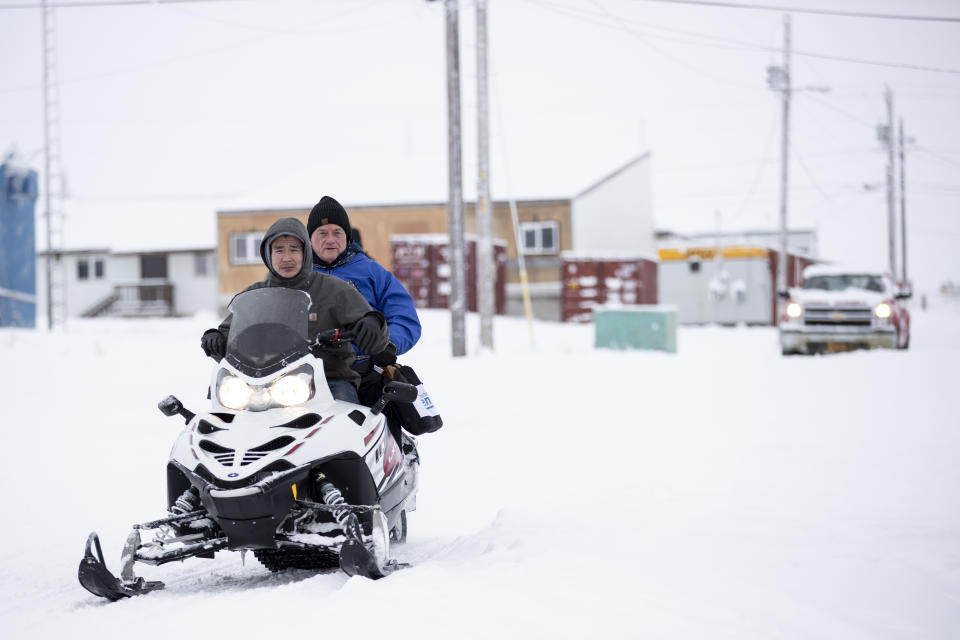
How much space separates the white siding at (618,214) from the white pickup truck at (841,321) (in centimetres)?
1793

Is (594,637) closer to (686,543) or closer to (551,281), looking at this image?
(686,543)

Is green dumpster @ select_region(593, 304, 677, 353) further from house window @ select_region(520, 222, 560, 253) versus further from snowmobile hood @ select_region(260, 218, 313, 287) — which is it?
snowmobile hood @ select_region(260, 218, 313, 287)

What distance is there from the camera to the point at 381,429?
484 cm

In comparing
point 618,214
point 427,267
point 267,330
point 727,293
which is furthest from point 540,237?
point 267,330

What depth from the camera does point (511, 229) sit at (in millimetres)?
36812

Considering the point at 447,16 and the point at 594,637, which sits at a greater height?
the point at 447,16

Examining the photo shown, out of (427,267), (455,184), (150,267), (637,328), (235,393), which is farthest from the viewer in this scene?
(150,267)

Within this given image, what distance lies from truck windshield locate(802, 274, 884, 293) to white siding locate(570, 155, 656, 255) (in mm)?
16853

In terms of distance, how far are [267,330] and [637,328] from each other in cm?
1852

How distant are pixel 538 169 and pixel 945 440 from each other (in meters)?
31.8

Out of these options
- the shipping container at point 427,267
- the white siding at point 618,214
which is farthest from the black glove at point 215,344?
the white siding at point 618,214

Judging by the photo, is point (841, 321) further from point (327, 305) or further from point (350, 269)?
point (327, 305)

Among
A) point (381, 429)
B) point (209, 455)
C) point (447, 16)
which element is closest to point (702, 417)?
point (381, 429)

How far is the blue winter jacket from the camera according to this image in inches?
215
